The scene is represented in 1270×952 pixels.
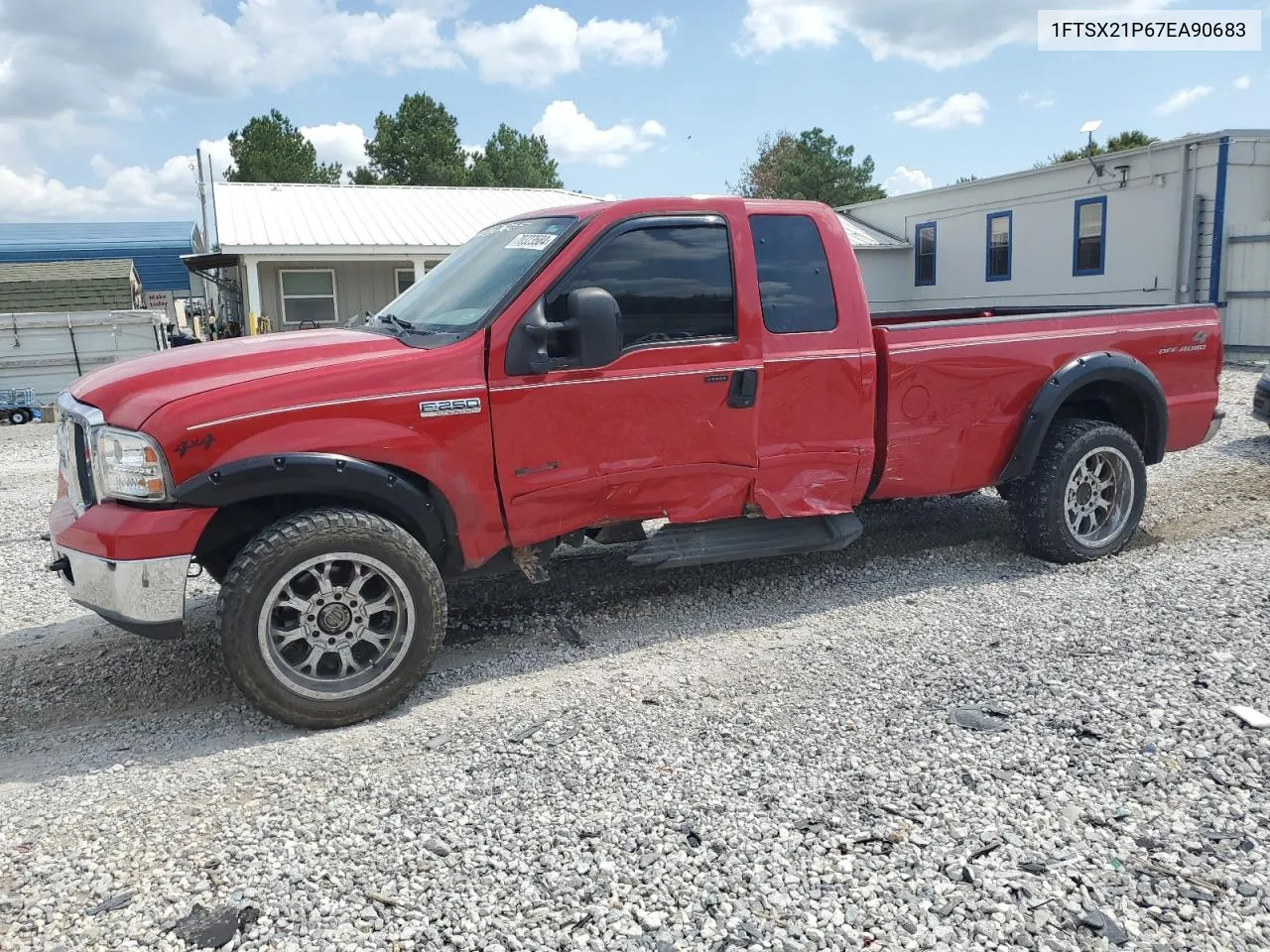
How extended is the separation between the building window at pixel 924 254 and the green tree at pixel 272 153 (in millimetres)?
33074

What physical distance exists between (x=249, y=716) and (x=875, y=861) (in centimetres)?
262

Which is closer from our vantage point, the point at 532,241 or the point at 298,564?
the point at 298,564

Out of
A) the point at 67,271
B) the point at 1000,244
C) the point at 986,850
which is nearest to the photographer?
the point at 986,850

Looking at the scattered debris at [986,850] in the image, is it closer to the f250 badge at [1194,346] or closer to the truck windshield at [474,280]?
the truck windshield at [474,280]

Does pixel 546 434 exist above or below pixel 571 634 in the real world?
above

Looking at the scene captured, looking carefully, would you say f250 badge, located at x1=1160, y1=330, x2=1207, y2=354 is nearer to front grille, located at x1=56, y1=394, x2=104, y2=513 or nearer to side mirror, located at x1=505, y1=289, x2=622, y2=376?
side mirror, located at x1=505, y1=289, x2=622, y2=376

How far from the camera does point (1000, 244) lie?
873 inches

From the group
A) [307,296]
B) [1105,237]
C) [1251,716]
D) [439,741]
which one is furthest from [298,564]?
[307,296]

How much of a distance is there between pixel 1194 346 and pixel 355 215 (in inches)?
795

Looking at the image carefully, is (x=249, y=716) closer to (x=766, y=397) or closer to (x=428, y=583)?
(x=428, y=583)

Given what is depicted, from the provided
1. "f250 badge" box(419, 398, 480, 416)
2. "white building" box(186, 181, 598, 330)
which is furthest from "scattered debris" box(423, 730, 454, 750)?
"white building" box(186, 181, 598, 330)

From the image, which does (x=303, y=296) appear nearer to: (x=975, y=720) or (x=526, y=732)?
(x=526, y=732)

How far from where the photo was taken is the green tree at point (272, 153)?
1822 inches

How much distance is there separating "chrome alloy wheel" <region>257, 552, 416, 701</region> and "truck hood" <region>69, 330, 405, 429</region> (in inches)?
31.5
